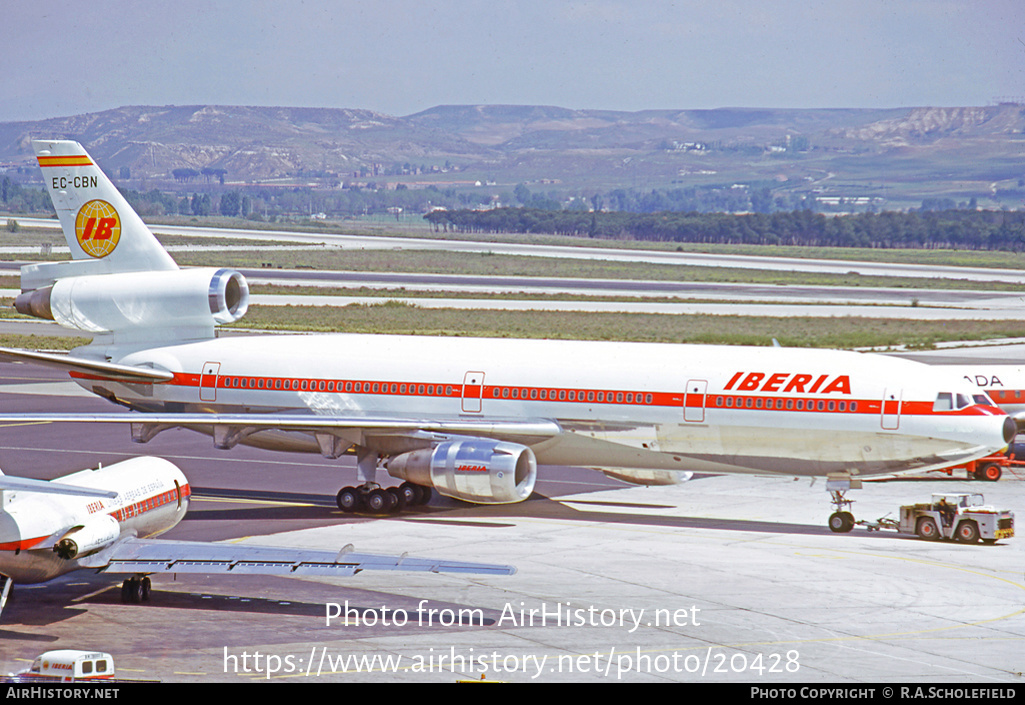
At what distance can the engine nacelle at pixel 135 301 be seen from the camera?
126 ft

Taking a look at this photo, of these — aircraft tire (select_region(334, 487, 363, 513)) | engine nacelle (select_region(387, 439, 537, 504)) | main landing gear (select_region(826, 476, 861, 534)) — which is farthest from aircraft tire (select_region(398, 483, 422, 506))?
main landing gear (select_region(826, 476, 861, 534))

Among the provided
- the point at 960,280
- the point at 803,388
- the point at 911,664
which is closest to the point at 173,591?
the point at 911,664

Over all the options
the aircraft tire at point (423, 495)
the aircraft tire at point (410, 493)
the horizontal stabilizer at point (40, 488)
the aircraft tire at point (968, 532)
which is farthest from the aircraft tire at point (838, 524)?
the horizontal stabilizer at point (40, 488)

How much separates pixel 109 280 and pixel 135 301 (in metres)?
1.11

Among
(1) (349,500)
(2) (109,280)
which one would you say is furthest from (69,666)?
(2) (109,280)

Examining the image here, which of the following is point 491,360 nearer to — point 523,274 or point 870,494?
point 870,494

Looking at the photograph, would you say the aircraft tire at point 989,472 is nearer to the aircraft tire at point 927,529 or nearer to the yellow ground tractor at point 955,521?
the yellow ground tractor at point 955,521

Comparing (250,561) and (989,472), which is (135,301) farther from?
(989,472)

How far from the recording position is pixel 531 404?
116 feet

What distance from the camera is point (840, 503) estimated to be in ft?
111

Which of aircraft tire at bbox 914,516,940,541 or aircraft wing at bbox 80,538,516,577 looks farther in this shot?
aircraft tire at bbox 914,516,940,541

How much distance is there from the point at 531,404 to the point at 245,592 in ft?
38.7

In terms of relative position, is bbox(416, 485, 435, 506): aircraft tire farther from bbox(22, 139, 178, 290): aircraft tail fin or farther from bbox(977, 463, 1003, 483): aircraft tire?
bbox(977, 463, 1003, 483): aircraft tire

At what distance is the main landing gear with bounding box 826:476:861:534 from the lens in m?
33.2
